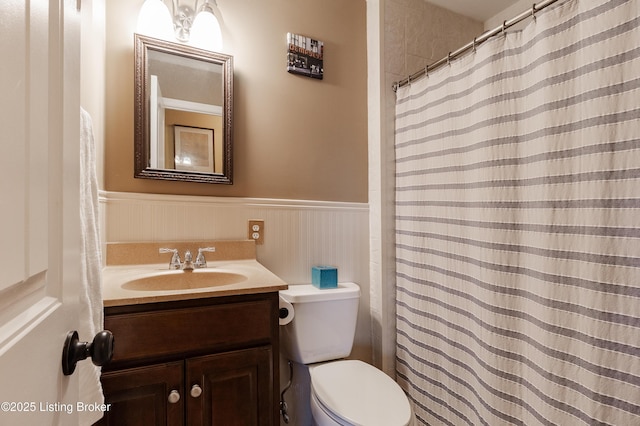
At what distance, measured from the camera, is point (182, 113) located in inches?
54.4

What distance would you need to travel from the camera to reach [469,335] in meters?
1.22

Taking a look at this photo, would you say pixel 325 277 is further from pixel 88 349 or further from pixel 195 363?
pixel 88 349

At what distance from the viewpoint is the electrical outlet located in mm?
1494

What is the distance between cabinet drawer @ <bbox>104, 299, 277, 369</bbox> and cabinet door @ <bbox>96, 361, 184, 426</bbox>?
0.03 meters

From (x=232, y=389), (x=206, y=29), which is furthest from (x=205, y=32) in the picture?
(x=232, y=389)

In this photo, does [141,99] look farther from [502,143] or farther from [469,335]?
[469,335]

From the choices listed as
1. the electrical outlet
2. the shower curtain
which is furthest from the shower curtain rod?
the electrical outlet

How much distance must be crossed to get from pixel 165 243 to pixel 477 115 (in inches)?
55.8

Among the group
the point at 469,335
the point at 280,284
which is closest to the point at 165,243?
the point at 280,284

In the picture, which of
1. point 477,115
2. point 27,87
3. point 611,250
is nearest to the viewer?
point 27,87

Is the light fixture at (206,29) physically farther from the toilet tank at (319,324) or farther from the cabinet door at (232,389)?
the cabinet door at (232,389)

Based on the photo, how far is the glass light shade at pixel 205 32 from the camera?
137 centimetres

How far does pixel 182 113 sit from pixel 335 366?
135cm

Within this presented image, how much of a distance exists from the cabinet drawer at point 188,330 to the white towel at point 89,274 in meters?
0.11
